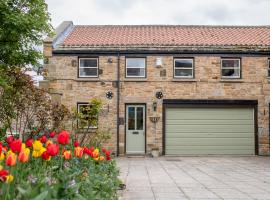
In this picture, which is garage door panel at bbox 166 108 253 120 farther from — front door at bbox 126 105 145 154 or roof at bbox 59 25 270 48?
roof at bbox 59 25 270 48

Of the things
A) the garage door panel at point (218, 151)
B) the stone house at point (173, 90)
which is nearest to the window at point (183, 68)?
the stone house at point (173, 90)

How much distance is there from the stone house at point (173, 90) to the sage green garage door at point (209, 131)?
5 centimetres

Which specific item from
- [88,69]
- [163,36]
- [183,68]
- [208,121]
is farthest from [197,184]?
[163,36]

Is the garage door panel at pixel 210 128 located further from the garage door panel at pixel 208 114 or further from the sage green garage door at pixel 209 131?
the garage door panel at pixel 208 114

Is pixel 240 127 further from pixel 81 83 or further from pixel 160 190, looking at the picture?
pixel 160 190

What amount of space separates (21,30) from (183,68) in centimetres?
1039

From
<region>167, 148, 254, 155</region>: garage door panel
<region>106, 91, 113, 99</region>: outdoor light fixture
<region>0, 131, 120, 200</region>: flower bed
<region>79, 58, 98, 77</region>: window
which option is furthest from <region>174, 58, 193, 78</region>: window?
<region>0, 131, 120, 200</region>: flower bed

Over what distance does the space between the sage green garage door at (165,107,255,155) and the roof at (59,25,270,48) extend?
151 inches

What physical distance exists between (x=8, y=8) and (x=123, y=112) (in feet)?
30.3

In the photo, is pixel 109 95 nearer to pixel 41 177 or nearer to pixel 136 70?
pixel 136 70

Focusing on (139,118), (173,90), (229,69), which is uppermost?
(229,69)

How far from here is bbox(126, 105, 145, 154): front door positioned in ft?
66.1

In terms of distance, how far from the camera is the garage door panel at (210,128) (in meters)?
20.5

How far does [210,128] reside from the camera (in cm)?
2058
